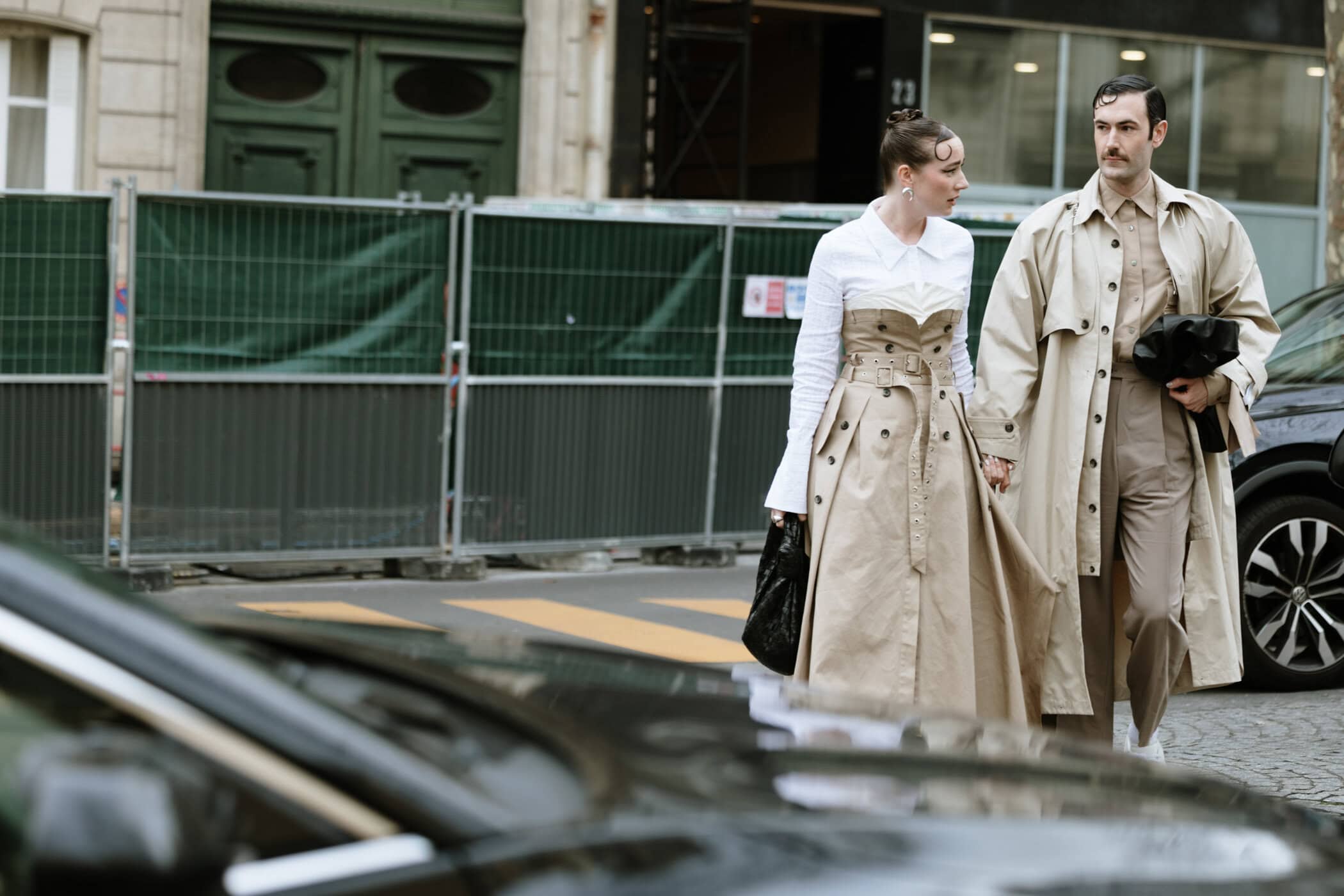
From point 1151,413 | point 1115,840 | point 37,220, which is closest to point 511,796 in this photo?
point 1115,840

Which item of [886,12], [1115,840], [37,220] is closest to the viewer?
[1115,840]

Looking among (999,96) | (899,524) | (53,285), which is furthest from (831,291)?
(999,96)

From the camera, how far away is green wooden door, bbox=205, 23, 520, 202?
52.8 ft

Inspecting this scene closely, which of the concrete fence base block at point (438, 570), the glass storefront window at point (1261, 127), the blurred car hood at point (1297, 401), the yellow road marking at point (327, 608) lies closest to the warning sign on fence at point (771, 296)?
the concrete fence base block at point (438, 570)

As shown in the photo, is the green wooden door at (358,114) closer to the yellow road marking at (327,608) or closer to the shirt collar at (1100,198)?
the yellow road marking at (327,608)

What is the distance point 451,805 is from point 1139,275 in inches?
164

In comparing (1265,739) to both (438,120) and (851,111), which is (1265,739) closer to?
(438,120)

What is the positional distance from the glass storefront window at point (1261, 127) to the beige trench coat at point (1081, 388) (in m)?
15.2

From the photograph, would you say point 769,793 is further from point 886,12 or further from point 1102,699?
point 886,12

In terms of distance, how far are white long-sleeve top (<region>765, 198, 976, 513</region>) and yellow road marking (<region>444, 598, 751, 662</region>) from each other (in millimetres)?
2989

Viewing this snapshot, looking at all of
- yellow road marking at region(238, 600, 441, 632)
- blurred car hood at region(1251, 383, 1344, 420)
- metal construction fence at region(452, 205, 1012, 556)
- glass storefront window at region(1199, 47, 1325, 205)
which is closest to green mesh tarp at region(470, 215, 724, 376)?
metal construction fence at region(452, 205, 1012, 556)

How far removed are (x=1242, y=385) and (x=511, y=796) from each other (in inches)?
163

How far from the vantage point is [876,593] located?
516 centimetres

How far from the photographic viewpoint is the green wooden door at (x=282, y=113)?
52.5 feet
